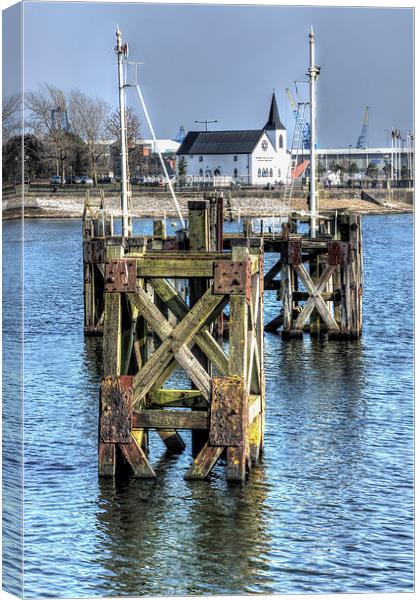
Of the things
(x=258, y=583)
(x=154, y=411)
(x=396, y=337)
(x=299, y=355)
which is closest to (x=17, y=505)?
(x=258, y=583)

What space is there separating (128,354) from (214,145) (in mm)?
109480

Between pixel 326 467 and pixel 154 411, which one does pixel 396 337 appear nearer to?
pixel 326 467

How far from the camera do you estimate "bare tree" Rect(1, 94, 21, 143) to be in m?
12.6

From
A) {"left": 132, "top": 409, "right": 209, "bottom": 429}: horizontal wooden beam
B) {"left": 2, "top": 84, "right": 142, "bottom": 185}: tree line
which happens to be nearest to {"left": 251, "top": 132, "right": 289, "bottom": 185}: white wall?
{"left": 2, "top": 84, "right": 142, "bottom": 185}: tree line

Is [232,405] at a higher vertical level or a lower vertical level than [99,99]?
lower

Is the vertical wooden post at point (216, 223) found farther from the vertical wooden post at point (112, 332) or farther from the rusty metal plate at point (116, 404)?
the rusty metal plate at point (116, 404)

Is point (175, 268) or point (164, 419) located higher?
point (175, 268)

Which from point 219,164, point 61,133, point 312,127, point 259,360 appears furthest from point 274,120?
point 259,360

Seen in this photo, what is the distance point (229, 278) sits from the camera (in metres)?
16.3

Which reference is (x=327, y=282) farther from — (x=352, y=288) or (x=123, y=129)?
(x=123, y=129)

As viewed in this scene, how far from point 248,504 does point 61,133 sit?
3451 cm

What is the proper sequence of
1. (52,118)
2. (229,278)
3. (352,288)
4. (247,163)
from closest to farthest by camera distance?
(229,278), (352,288), (52,118), (247,163)

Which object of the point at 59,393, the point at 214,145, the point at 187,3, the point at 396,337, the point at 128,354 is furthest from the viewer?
the point at 214,145

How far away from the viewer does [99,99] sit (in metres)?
52.8
